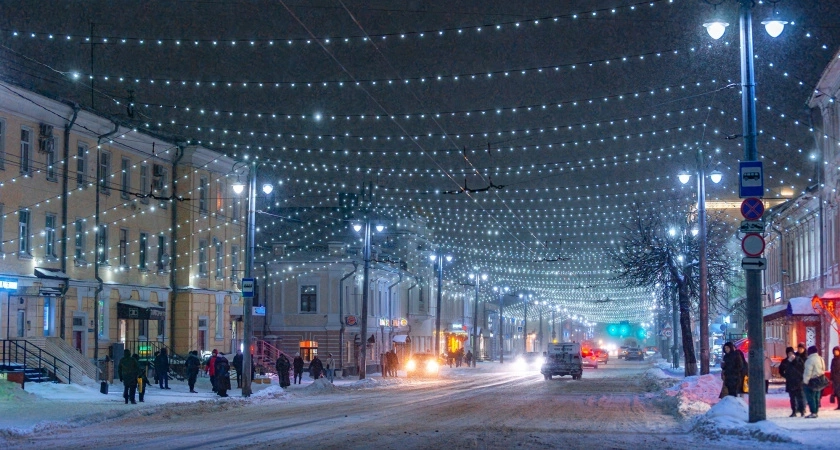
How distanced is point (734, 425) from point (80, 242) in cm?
2923

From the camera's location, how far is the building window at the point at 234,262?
53.9 m

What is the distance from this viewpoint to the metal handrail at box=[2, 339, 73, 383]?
34.0 m

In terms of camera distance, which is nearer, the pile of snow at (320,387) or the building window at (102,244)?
the pile of snow at (320,387)

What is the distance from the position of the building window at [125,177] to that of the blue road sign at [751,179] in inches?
1175

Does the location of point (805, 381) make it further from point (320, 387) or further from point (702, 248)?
point (320, 387)

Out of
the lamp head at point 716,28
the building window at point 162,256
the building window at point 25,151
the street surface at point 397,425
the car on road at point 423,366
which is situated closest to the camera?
the street surface at point 397,425

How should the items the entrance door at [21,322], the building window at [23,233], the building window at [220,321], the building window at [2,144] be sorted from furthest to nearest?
the building window at [220,321] → the building window at [23,233] → the entrance door at [21,322] → the building window at [2,144]

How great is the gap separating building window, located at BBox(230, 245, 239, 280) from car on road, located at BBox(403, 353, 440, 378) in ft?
36.8

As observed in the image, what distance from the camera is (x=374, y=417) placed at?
2314 centimetres

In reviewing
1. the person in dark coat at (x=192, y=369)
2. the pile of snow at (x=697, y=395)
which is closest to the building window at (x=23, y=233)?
the person in dark coat at (x=192, y=369)

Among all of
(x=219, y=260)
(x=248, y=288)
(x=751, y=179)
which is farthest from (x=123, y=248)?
(x=751, y=179)

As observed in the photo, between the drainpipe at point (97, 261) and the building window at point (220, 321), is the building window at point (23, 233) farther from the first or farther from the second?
the building window at point (220, 321)

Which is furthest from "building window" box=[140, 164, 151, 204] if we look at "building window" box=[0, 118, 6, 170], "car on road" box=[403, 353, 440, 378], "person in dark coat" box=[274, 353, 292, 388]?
"car on road" box=[403, 353, 440, 378]

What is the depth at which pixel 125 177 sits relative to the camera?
4359cm
